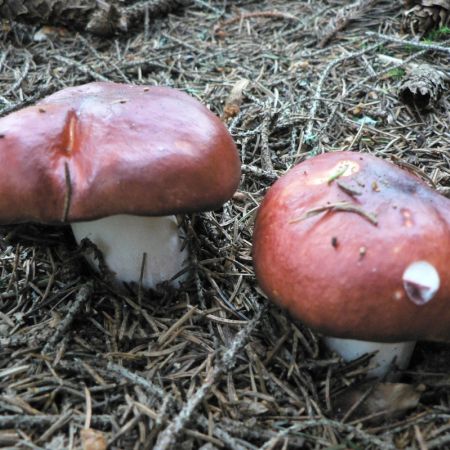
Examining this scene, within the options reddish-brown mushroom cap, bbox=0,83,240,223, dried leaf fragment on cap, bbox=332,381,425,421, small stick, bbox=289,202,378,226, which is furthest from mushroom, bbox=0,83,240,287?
dried leaf fragment on cap, bbox=332,381,425,421

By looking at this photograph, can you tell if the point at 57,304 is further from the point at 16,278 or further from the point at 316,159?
the point at 316,159

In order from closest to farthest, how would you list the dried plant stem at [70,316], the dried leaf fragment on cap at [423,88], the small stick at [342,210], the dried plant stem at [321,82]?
1. the small stick at [342,210]
2. the dried plant stem at [70,316]
3. the dried plant stem at [321,82]
4. the dried leaf fragment on cap at [423,88]

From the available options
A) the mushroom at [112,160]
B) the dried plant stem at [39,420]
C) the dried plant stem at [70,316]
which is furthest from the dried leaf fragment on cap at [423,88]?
the dried plant stem at [39,420]

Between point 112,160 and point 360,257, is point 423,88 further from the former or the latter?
point 112,160

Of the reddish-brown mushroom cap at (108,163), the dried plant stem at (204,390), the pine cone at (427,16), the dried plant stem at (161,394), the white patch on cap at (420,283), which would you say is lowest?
the dried plant stem at (161,394)

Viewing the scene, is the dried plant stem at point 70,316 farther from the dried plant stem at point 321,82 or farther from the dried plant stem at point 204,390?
the dried plant stem at point 321,82

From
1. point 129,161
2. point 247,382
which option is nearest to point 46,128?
point 129,161

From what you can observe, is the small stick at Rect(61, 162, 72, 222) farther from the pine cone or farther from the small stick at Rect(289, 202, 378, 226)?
the pine cone
